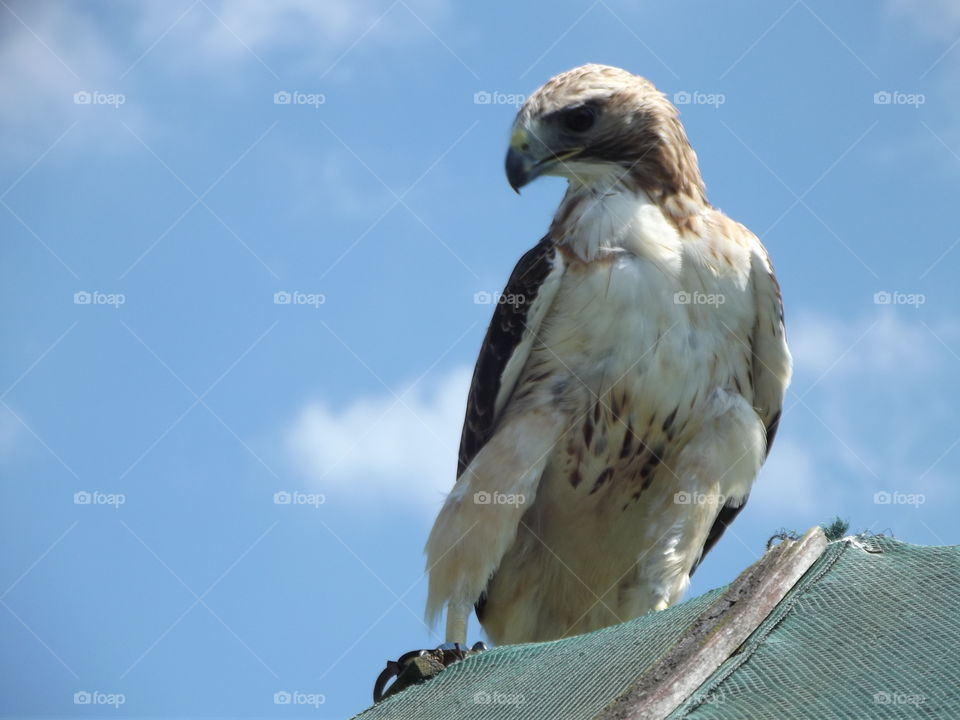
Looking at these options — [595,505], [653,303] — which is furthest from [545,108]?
[595,505]

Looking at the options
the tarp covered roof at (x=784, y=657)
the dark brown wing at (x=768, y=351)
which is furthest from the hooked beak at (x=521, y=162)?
the tarp covered roof at (x=784, y=657)

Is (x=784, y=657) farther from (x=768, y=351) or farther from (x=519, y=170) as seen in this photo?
(x=519, y=170)

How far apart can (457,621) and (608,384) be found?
1.42m

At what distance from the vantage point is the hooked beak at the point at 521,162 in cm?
673

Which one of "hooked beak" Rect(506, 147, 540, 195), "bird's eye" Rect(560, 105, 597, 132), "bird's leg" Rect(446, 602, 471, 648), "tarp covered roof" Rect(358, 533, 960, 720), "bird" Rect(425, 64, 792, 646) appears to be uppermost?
"bird's eye" Rect(560, 105, 597, 132)

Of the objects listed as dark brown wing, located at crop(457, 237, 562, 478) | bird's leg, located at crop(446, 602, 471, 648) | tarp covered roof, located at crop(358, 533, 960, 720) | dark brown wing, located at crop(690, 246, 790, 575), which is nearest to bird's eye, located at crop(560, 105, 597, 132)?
dark brown wing, located at crop(457, 237, 562, 478)

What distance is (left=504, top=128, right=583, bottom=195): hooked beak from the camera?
22.1 ft

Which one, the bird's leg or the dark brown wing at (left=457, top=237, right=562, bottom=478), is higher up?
the dark brown wing at (left=457, top=237, right=562, bottom=478)

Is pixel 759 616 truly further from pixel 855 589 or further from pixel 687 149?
pixel 687 149

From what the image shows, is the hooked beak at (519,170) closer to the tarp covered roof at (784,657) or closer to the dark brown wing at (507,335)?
the dark brown wing at (507,335)

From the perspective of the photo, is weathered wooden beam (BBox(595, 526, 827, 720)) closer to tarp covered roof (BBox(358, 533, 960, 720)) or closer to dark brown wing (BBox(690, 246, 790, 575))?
tarp covered roof (BBox(358, 533, 960, 720))

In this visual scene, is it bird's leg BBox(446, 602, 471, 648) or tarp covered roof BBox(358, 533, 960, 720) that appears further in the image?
bird's leg BBox(446, 602, 471, 648)

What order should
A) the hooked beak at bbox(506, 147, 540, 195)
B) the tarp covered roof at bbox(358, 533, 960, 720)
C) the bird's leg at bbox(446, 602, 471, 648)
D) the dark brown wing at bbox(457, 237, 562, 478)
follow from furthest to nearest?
the hooked beak at bbox(506, 147, 540, 195) < the dark brown wing at bbox(457, 237, 562, 478) < the bird's leg at bbox(446, 602, 471, 648) < the tarp covered roof at bbox(358, 533, 960, 720)

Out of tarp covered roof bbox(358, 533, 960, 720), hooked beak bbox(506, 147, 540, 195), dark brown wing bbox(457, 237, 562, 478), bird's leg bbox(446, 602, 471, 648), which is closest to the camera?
tarp covered roof bbox(358, 533, 960, 720)
